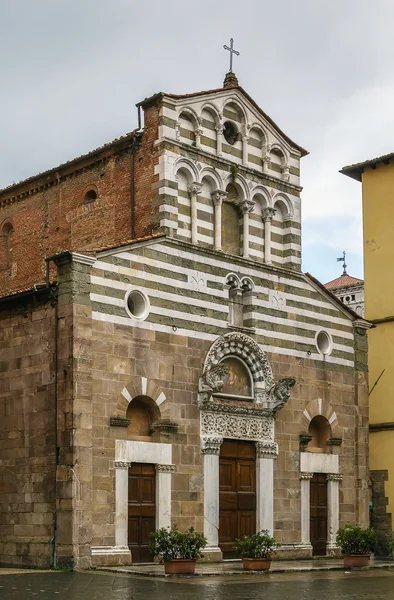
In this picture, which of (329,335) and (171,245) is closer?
(171,245)

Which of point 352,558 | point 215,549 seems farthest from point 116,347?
point 352,558

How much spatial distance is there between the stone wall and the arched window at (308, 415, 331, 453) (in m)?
9.15

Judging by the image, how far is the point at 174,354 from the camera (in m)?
27.3

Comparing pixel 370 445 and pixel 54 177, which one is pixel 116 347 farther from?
pixel 370 445

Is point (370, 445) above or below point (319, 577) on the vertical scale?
above

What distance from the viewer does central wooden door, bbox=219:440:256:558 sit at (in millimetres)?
28156

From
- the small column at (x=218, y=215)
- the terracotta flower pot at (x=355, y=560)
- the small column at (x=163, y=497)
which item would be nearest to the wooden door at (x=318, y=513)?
Answer: the terracotta flower pot at (x=355, y=560)

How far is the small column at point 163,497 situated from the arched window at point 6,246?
9.49m

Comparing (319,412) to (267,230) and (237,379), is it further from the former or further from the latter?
(267,230)

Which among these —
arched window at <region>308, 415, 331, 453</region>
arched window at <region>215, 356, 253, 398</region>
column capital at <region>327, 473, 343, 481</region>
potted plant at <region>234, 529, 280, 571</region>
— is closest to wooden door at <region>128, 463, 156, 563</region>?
potted plant at <region>234, 529, 280, 571</region>

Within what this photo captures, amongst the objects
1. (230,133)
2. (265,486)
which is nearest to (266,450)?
(265,486)

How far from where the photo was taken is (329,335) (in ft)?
105

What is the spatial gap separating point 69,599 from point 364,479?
52.2 ft

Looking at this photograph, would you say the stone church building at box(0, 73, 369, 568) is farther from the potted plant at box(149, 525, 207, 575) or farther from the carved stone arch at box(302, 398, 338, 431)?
the potted plant at box(149, 525, 207, 575)
